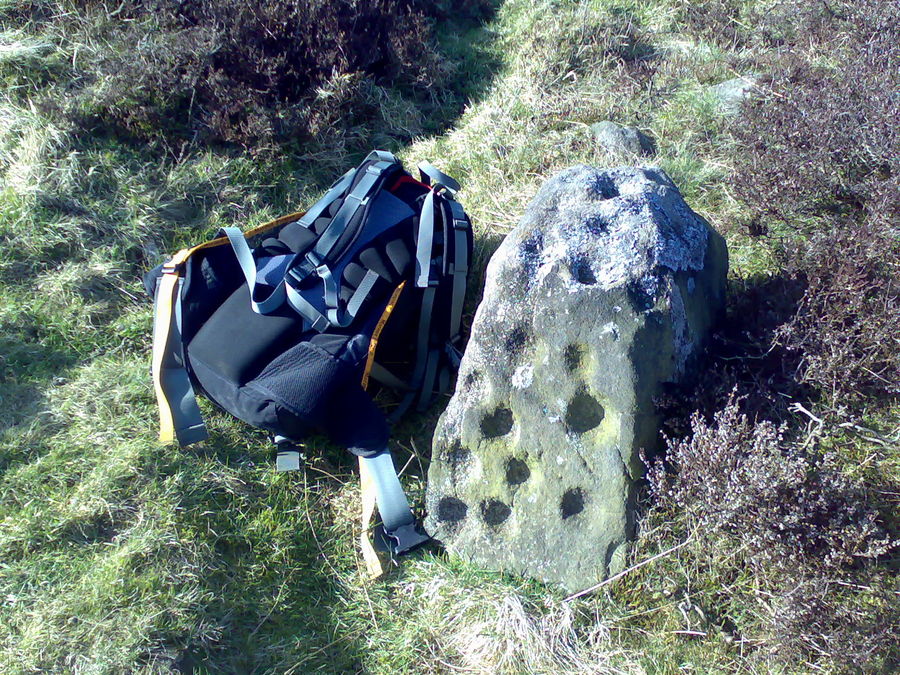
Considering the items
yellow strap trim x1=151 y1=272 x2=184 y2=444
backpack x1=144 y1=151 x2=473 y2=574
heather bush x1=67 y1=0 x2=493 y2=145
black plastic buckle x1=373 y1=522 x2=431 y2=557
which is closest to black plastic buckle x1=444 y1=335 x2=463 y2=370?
backpack x1=144 y1=151 x2=473 y2=574

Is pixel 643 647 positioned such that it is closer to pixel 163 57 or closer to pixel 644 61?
pixel 644 61

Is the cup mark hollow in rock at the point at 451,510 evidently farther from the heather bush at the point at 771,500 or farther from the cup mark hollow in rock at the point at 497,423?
the heather bush at the point at 771,500

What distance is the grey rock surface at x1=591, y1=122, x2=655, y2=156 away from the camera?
471 cm

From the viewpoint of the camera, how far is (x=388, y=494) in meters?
3.42

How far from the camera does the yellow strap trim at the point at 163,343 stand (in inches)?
142

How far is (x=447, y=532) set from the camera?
334 centimetres

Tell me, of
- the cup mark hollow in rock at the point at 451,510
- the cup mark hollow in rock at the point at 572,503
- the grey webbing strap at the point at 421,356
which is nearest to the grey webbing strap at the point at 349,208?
the grey webbing strap at the point at 421,356

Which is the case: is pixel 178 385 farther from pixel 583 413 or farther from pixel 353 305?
pixel 583 413

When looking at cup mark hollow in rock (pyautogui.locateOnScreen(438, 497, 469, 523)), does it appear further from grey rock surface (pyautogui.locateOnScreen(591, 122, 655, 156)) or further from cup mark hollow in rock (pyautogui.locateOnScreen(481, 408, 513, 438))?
grey rock surface (pyautogui.locateOnScreen(591, 122, 655, 156))

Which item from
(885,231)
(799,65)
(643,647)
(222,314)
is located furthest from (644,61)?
(643,647)

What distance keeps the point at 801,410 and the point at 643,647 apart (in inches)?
49.9

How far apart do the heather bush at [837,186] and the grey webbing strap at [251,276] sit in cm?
243

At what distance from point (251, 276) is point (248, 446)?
2.95ft

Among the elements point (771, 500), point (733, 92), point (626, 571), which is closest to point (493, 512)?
point (626, 571)
